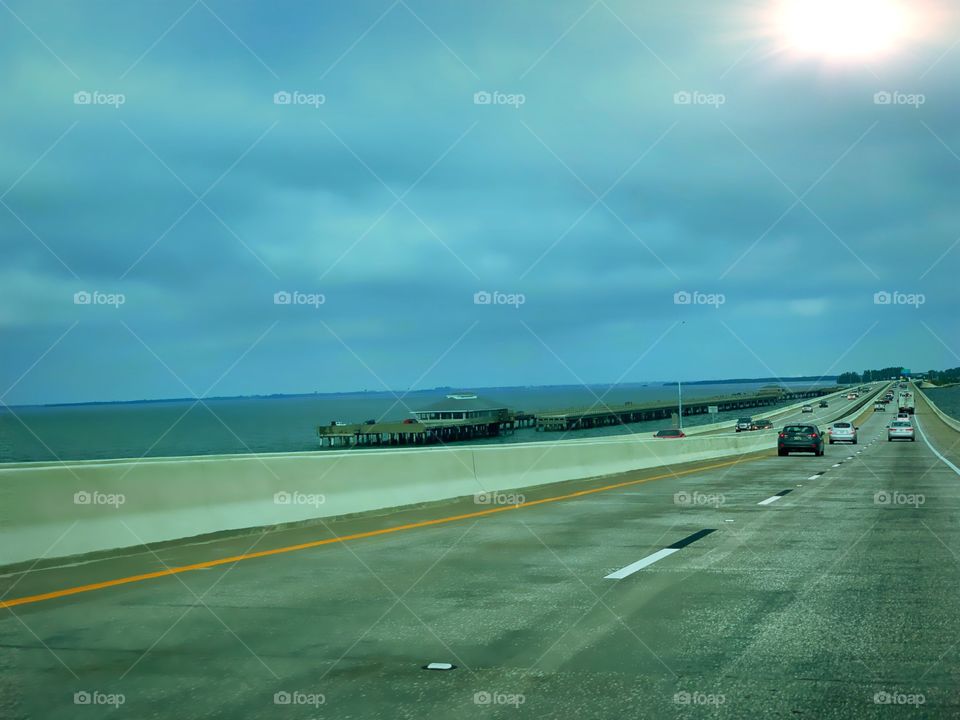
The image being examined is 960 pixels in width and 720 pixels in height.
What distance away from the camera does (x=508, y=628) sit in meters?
6.79

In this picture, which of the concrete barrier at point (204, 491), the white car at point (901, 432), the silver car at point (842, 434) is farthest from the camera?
the white car at point (901, 432)

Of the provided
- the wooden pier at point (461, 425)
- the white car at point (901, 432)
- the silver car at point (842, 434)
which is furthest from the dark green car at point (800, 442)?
the wooden pier at point (461, 425)

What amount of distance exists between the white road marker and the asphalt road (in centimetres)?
4

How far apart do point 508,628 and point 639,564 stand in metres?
3.22

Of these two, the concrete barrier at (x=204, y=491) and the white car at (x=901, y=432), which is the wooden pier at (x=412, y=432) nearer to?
the white car at (x=901, y=432)

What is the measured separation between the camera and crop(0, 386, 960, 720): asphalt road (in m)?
5.11

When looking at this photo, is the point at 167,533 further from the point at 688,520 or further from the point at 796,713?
the point at 796,713

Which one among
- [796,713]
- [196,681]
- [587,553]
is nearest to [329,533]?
[587,553]

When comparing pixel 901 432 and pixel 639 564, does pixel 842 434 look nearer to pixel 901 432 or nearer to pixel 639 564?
pixel 901 432

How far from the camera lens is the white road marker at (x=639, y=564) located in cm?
894

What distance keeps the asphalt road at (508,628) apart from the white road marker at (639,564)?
4 cm

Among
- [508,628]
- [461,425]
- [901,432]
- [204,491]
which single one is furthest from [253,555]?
[461,425]

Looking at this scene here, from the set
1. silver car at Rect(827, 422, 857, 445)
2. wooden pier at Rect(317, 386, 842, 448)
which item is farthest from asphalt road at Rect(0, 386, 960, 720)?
wooden pier at Rect(317, 386, 842, 448)

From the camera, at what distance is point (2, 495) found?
9.29m
